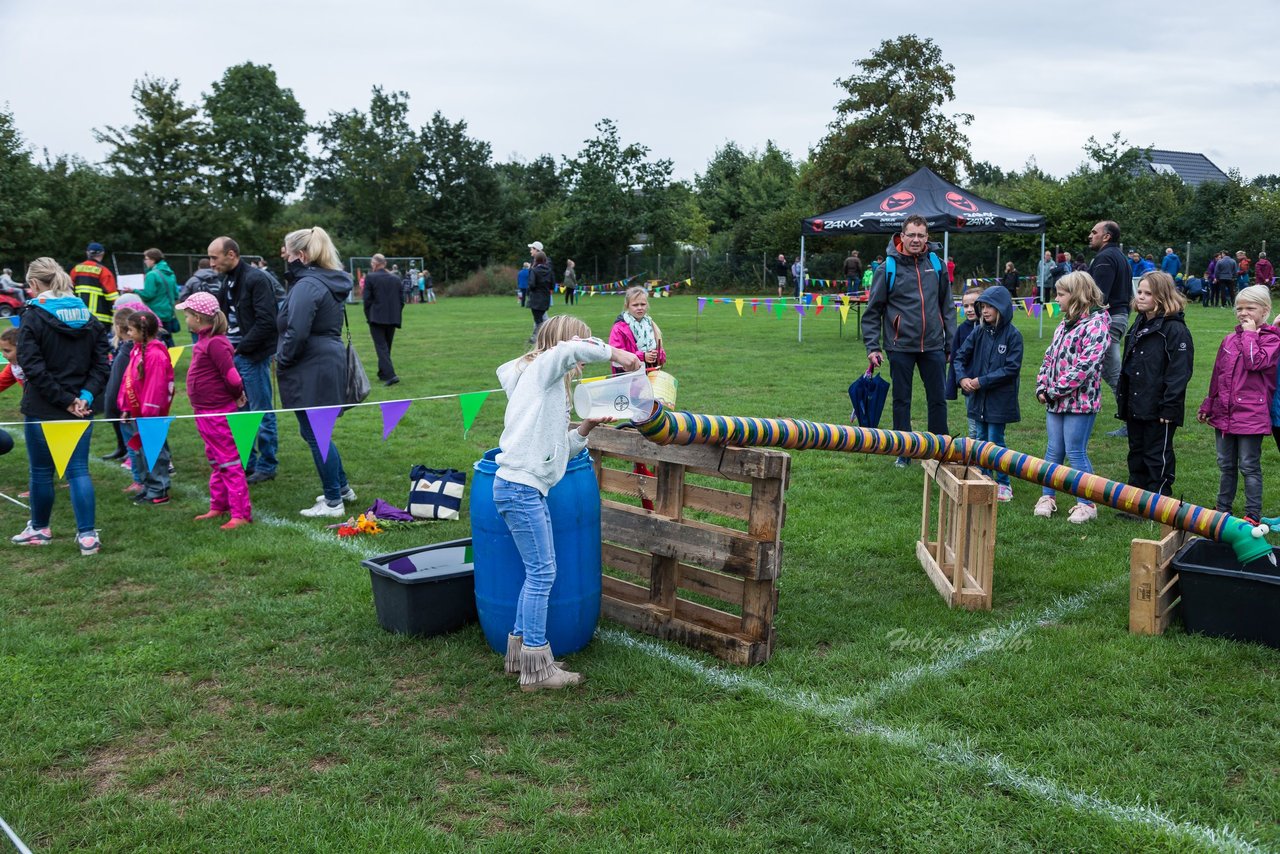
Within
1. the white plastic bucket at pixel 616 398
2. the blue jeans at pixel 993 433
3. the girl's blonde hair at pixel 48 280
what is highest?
the girl's blonde hair at pixel 48 280

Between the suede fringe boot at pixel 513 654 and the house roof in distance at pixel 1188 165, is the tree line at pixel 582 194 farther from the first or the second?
the suede fringe boot at pixel 513 654

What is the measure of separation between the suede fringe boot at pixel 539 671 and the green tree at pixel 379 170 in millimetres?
55374

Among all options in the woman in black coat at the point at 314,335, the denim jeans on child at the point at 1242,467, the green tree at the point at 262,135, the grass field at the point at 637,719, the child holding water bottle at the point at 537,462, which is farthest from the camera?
the green tree at the point at 262,135

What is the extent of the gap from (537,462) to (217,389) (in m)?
4.18

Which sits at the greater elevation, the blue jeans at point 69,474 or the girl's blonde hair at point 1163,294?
the girl's blonde hair at point 1163,294

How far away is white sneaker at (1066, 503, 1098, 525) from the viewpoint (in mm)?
7023

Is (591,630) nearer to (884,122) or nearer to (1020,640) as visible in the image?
(1020,640)

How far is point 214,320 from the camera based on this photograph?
7.44 meters

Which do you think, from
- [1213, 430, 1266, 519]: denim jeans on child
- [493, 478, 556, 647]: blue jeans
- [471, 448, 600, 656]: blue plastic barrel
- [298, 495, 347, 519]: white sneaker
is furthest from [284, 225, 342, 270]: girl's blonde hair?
[1213, 430, 1266, 519]: denim jeans on child

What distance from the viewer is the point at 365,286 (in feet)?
49.2

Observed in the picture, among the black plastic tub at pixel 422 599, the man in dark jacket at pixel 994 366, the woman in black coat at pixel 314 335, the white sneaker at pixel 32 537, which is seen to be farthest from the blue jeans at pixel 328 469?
the man in dark jacket at pixel 994 366

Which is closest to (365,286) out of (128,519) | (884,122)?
(128,519)

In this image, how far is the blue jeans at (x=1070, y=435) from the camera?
Answer: 6.98 m

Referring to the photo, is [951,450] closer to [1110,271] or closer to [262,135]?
[1110,271]
